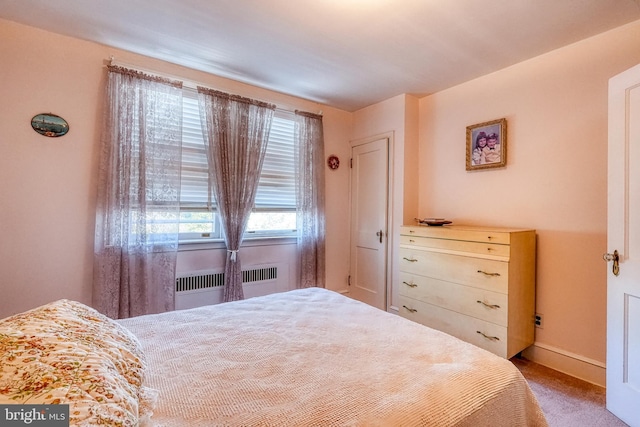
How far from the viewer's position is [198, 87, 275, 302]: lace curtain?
282 cm

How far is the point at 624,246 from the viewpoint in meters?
1.70

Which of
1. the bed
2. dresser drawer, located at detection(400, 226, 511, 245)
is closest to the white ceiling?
dresser drawer, located at detection(400, 226, 511, 245)

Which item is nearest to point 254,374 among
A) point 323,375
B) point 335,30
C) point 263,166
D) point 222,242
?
point 323,375

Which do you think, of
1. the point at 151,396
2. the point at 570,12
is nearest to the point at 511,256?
the point at 570,12

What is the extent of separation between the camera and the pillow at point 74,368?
0.57 m

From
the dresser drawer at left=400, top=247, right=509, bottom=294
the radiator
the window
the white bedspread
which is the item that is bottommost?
the radiator

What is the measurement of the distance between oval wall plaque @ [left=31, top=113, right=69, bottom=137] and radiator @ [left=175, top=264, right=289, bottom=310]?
1.50 metres

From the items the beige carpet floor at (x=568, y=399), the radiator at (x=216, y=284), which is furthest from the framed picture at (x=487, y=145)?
the radiator at (x=216, y=284)

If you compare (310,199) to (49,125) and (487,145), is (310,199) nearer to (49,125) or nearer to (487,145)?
(487,145)

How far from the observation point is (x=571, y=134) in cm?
224

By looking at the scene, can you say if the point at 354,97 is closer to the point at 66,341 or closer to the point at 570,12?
the point at 570,12

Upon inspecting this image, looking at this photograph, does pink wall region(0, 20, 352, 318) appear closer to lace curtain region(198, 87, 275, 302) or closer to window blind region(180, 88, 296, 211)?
window blind region(180, 88, 296, 211)

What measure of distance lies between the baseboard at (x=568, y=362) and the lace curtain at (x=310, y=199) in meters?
2.13

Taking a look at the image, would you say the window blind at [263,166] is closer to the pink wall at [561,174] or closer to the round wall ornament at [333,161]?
the round wall ornament at [333,161]
